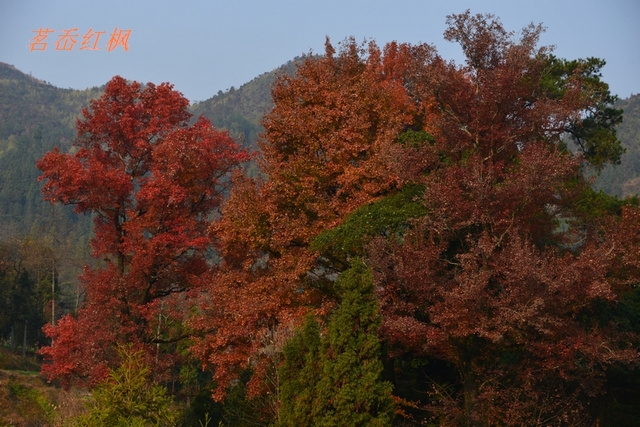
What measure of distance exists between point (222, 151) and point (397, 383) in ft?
31.1

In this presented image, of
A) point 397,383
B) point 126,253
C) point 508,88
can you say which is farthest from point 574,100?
point 126,253

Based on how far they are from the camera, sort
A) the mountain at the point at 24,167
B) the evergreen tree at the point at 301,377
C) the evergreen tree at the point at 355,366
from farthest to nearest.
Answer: the mountain at the point at 24,167, the evergreen tree at the point at 301,377, the evergreen tree at the point at 355,366

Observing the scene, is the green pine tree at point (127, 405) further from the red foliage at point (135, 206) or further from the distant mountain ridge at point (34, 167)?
the distant mountain ridge at point (34, 167)

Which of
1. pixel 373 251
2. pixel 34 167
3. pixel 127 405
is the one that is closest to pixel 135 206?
pixel 373 251

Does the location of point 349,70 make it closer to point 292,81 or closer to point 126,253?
point 292,81

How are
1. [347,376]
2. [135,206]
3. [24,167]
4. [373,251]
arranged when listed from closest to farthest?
[347,376]
[373,251]
[135,206]
[24,167]

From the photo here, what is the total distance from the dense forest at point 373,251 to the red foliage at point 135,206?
2.8 inches

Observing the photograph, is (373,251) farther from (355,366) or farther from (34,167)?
(34,167)

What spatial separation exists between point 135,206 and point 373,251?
10.9 metres

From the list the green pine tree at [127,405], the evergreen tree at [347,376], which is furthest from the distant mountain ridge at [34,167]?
the green pine tree at [127,405]

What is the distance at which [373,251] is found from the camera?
1417 centimetres

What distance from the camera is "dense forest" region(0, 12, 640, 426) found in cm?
1288

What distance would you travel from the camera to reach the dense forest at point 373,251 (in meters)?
12.9

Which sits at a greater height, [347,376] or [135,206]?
[135,206]
